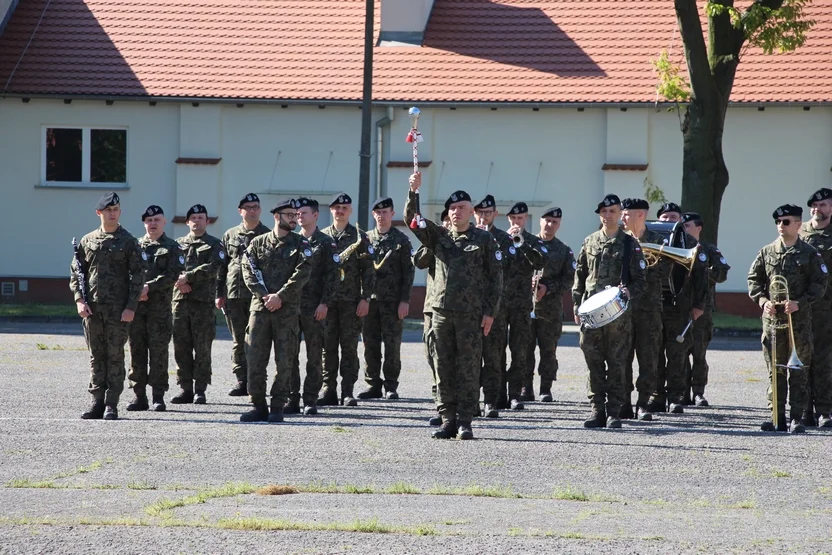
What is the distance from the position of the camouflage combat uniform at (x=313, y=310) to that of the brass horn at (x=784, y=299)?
4385mm

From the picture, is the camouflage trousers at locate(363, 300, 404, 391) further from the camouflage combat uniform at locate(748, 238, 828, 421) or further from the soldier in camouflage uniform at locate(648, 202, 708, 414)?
the camouflage combat uniform at locate(748, 238, 828, 421)

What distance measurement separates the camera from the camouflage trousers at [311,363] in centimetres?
1383

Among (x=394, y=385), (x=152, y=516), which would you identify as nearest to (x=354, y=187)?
(x=394, y=385)

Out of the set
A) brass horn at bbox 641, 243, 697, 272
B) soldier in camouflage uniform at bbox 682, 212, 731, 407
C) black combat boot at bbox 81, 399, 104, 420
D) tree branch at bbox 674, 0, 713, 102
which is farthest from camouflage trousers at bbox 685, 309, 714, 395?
tree branch at bbox 674, 0, 713, 102

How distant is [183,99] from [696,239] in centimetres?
1881

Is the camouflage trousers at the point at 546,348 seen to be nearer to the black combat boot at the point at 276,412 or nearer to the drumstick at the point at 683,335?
the drumstick at the point at 683,335

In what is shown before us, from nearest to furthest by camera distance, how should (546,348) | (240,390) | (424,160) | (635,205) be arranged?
(635,205) < (240,390) < (546,348) < (424,160)

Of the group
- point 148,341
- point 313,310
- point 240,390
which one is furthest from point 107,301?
point 240,390

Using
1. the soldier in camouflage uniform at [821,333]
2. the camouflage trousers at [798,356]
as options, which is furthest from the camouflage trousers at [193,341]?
the soldier in camouflage uniform at [821,333]

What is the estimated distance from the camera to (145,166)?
32.3m

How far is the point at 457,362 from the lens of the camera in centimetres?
1209

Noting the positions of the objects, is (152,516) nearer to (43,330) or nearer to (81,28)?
(43,330)

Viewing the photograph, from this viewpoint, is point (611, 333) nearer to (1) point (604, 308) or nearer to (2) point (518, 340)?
(1) point (604, 308)

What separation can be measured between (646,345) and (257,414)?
3.97 m
